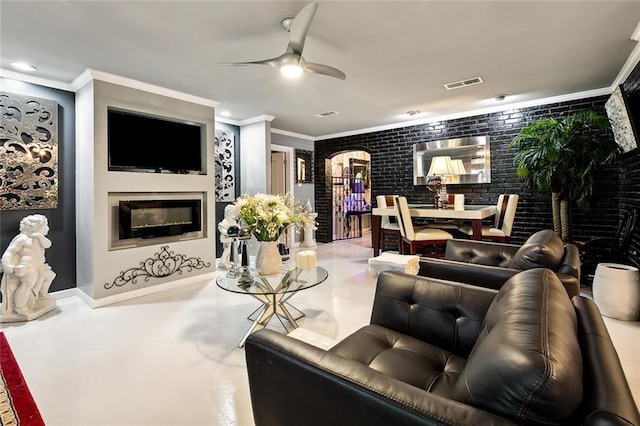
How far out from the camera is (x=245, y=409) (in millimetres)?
1772

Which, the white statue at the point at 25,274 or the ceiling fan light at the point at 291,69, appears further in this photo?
the white statue at the point at 25,274

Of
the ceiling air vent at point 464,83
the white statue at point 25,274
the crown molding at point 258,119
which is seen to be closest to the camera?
the white statue at point 25,274

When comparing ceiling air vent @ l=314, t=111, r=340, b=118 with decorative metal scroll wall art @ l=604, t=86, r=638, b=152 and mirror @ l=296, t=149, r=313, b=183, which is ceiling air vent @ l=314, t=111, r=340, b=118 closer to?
mirror @ l=296, t=149, r=313, b=183

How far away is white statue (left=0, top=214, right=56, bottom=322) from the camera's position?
2.98 meters

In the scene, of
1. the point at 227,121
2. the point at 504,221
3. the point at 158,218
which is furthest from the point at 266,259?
the point at 227,121

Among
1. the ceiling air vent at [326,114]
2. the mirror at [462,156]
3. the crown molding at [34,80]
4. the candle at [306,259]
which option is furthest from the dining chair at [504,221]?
the crown molding at [34,80]

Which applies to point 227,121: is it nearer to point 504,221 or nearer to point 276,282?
point 276,282

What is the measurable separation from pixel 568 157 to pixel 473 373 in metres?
4.17

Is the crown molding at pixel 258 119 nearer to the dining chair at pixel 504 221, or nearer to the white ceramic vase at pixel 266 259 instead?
the white ceramic vase at pixel 266 259

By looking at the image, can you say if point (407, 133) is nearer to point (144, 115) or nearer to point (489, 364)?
point (144, 115)

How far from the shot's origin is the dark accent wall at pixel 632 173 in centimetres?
315

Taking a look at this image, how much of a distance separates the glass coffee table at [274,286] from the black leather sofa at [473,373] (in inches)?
35.2

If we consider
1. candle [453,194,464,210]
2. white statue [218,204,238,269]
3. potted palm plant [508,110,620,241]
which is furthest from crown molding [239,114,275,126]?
potted palm plant [508,110,620,241]

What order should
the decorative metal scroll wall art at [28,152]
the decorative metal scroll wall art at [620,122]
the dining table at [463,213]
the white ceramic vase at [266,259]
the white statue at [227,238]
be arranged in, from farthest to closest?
the white statue at [227,238] → the dining table at [463,213] → the decorative metal scroll wall art at [28,152] → the decorative metal scroll wall art at [620,122] → the white ceramic vase at [266,259]
